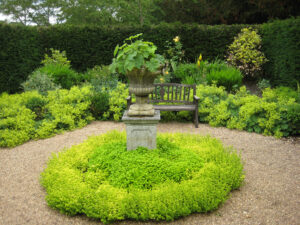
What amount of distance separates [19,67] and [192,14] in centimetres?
1279

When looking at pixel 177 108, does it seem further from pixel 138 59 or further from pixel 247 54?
pixel 247 54

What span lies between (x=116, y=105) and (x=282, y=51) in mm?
6112

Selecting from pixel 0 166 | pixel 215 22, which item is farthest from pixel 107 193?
pixel 215 22

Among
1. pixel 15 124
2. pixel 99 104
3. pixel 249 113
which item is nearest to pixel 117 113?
pixel 99 104

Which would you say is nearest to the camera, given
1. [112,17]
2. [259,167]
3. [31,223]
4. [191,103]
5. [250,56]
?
[31,223]

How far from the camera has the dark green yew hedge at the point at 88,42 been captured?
10.5m

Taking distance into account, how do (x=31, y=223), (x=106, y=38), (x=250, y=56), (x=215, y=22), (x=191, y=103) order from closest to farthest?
(x=31, y=223) → (x=191, y=103) → (x=250, y=56) → (x=106, y=38) → (x=215, y=22)

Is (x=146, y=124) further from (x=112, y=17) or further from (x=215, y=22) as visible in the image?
(x=215, y=22)

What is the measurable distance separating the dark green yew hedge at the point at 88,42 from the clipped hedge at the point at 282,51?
4 cm

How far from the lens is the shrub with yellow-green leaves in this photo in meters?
5.72

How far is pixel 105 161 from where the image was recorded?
3947mm

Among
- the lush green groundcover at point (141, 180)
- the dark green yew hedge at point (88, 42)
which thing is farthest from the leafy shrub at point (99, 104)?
the dark green yew hedge at point (88, 42)

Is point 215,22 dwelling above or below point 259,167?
above

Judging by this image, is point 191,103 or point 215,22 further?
point 215,22
